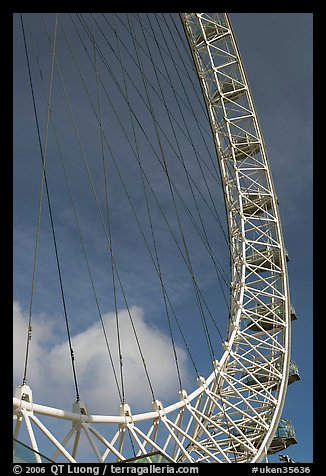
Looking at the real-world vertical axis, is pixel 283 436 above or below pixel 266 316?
below

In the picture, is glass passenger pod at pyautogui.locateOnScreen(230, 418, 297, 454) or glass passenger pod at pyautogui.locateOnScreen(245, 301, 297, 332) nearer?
glass passenger pod at pyautogui.locateOnScreen(230, 418, 297, 454)

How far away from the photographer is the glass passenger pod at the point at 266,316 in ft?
99.6

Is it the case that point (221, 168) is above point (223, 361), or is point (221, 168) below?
above

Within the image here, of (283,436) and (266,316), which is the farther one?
(266,316)

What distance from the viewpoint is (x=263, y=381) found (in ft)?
95.1

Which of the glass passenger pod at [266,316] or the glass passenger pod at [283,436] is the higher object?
the glass passenger pod at [266,316]

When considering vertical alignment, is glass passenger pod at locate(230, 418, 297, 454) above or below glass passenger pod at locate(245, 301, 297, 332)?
below

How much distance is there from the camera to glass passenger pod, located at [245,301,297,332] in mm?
30359

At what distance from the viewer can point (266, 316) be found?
31062 millimetres

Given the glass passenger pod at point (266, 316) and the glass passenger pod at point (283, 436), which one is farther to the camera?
the glass passenger pod at point (266, 316)
